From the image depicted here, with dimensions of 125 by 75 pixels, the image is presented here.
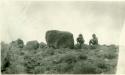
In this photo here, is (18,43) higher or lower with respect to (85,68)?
higher

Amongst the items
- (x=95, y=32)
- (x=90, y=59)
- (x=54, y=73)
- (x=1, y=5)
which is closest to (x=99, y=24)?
(x=95, y=32)

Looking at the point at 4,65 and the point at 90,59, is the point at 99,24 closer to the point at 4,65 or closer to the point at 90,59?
the point at 90,59

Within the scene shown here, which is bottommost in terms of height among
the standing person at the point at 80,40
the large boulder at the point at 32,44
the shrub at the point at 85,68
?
the shrub at the point at 85,68

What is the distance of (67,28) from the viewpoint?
1.77m

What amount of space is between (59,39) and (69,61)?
0.33ft

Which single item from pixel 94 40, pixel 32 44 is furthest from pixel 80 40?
pixel 32 44

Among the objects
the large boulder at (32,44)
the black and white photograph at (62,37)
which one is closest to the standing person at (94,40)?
the black and white photograph at (62,37)

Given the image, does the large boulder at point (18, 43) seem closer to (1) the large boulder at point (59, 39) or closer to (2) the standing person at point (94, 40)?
(1) the large boulder at point (59, 39)

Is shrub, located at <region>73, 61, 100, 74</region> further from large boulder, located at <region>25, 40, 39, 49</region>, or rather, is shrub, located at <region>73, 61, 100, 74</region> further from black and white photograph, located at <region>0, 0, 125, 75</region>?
large boulder, located at <region>25, 40, 39, 49</region>

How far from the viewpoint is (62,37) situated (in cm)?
176

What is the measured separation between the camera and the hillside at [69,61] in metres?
1.76

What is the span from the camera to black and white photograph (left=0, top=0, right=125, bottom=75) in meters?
1.76

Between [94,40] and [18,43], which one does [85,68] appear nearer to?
[94,40]

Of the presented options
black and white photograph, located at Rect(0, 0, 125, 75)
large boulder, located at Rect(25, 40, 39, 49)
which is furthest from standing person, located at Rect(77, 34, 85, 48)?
large boulder, located at Rect(25, 40, 39, 49)
